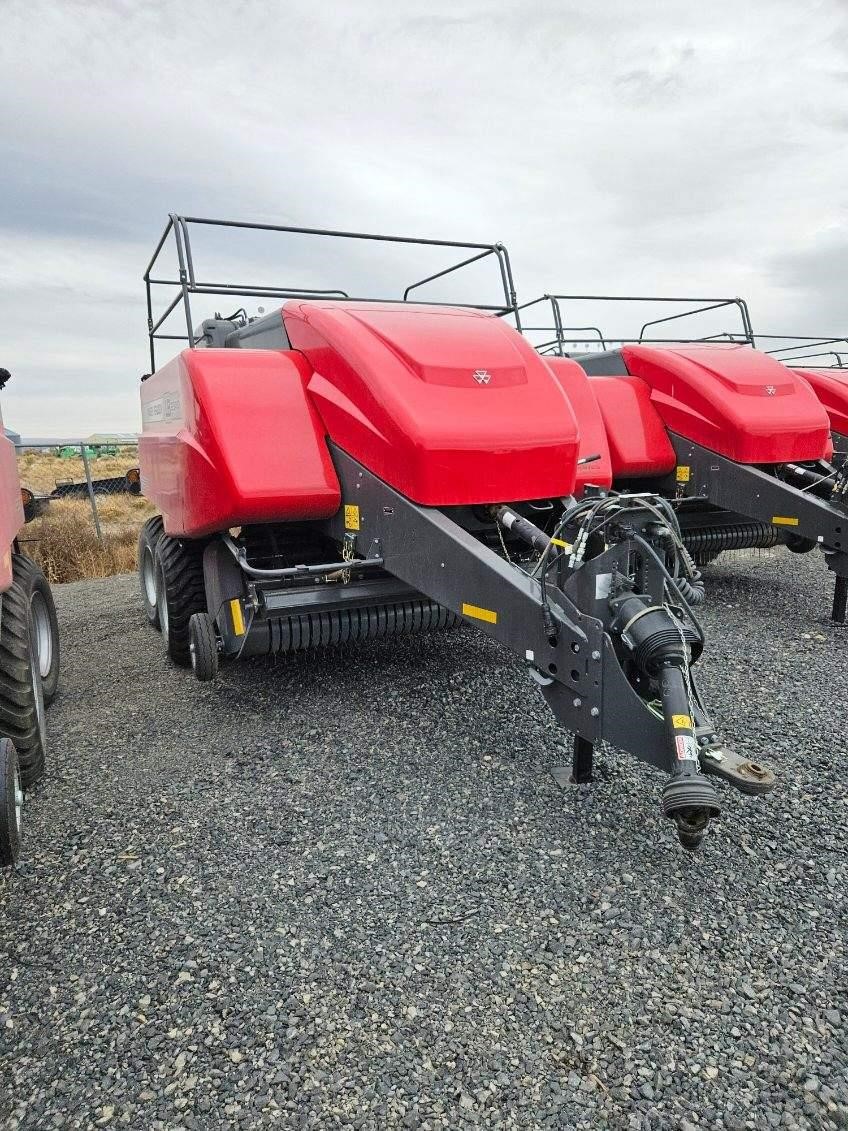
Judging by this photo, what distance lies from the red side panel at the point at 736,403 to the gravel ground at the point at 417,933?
7.53 ft

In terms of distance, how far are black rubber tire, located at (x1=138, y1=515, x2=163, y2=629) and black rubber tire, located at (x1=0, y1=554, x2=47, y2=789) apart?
1.97 meters

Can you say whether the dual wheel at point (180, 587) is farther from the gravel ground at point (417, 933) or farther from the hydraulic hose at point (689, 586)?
the hydraulic hose at point (689, 586)

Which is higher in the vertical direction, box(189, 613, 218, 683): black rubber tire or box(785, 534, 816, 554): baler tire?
box(189, 613, 218, 683): black rubber tire

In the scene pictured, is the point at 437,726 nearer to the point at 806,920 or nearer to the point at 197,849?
the point at 197,849

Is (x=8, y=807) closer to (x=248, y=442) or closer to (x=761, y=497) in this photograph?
(x=248, y=442)

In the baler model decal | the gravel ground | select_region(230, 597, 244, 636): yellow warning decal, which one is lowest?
the gravel ground

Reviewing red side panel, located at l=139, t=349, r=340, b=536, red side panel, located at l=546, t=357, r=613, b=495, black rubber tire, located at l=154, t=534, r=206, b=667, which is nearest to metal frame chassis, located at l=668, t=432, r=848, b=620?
red side panel, located at l=546, t=357, r=613, b=495

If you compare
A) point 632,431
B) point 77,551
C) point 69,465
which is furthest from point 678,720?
point 69,465

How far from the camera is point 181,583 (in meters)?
4.50

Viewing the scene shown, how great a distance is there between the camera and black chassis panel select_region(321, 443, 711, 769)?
2.55 metres

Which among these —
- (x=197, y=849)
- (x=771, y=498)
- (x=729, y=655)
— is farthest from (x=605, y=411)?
(x=197, y=849)

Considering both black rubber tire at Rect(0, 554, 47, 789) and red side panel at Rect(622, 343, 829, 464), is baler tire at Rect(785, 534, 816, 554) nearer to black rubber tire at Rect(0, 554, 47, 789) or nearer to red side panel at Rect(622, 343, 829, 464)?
red side panel at Rect(622, 343, 829, 464)

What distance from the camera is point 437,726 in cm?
369

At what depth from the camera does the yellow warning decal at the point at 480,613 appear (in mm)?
3001
